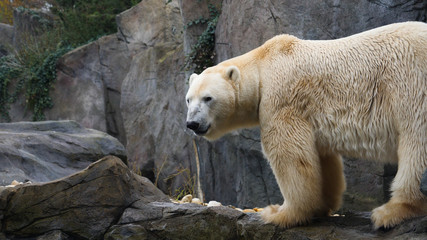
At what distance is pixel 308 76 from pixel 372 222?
3.50 ft

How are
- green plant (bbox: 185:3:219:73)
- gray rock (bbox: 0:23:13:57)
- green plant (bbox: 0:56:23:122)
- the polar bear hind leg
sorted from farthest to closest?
gray rock (bbox: 0:23:13:57)
green plant (bbox: 0:56:23:122)
green plant (bbox: 185:3:219:73)
the polar bear hind leg

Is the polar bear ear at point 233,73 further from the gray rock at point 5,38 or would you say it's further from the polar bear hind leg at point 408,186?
the gray rock at point 5,38

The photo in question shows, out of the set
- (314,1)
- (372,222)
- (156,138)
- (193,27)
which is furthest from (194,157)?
(372,222)

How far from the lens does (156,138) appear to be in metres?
9.87

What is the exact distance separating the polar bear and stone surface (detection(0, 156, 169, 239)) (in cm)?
85

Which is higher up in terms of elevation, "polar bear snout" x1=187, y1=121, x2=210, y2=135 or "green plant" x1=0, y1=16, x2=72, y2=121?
"green plant" x1=0, y1=16, x2=72, y2=121

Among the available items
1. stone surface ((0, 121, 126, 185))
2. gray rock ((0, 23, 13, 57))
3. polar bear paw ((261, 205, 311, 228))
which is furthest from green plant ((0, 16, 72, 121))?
polar bear paw ((261, 205, 311, 228))

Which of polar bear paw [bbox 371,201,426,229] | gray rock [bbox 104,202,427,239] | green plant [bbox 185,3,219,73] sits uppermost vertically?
green plant [bbox 185,3,219,73]

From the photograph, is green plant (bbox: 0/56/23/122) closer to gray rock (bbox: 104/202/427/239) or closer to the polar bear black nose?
gray rock (bbox: 104/202/427/239)

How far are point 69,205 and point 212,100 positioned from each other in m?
1.37

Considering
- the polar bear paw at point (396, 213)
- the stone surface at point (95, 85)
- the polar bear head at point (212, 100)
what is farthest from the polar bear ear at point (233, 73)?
the stone surface at point (95, 85)

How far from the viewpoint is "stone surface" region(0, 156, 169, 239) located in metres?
3.56

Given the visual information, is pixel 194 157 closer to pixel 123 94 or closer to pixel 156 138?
pixel 156 138

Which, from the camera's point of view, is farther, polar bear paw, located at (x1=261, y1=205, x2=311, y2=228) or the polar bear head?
the polar bear head
